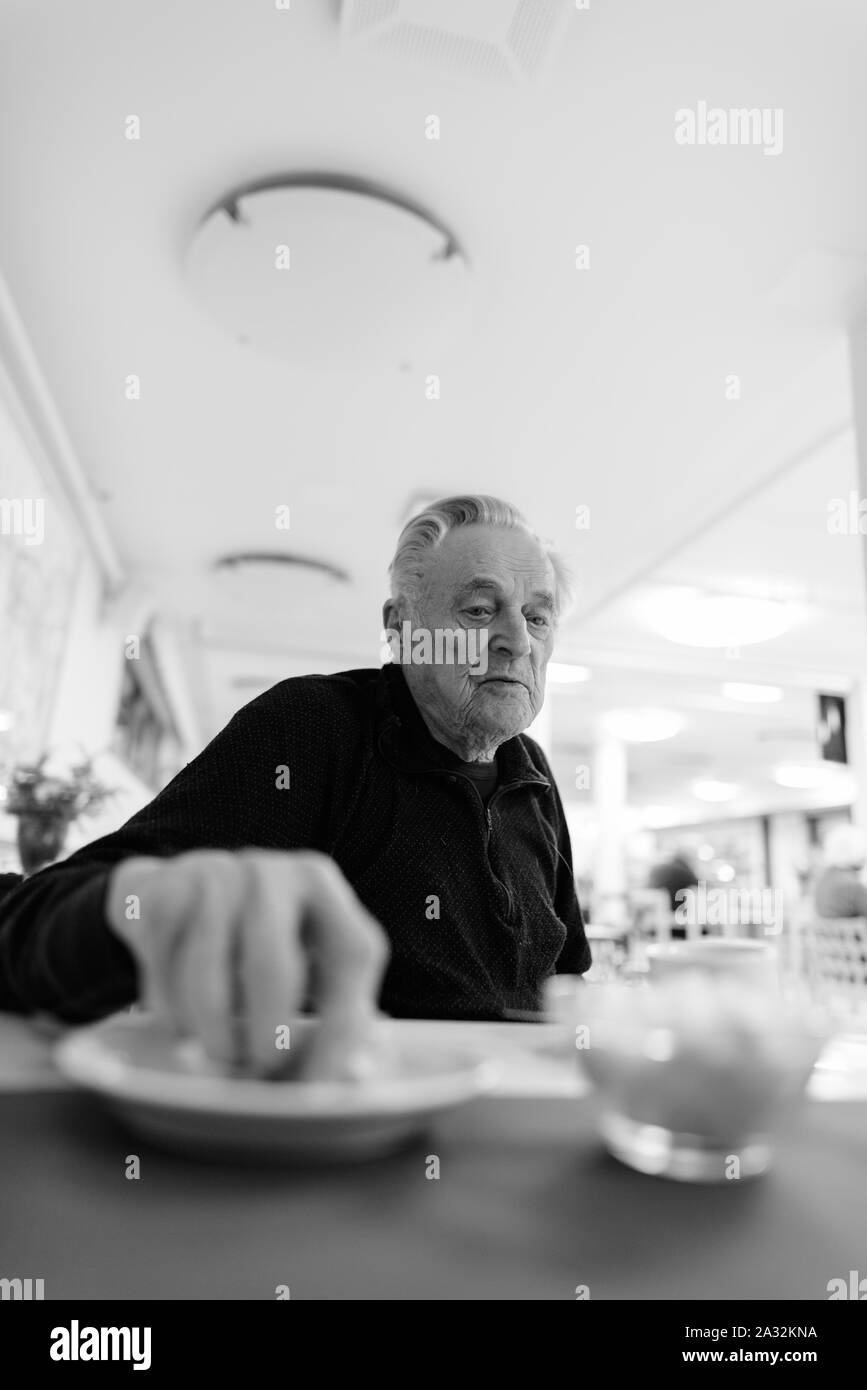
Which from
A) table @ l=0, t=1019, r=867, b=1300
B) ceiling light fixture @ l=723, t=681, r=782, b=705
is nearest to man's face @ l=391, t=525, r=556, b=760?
table @ l=0, t=1019, r=867, b=1300

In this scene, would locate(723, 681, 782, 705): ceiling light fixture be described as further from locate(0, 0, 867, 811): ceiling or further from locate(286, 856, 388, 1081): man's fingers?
locate(286, 856, 388, 1081): man's fingers

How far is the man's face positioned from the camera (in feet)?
4.78

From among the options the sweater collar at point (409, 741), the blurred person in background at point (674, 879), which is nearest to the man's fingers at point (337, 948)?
the sweater collar at point (409, 741)

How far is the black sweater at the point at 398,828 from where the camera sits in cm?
110

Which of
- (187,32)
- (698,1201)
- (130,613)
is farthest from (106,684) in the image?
(698,1201)

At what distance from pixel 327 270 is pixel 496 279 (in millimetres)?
645

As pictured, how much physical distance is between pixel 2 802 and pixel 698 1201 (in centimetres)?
305

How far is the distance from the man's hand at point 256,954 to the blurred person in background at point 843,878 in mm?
5352

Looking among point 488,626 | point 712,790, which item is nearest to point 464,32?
point 488,626

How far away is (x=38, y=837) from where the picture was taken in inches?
112

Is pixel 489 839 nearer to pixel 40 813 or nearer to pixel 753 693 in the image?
pixel 40 813

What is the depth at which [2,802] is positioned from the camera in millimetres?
3002

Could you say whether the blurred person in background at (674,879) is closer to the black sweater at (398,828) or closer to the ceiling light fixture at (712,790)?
the black sweater at (398,828)

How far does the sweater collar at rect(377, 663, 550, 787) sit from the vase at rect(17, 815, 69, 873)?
1817mm
